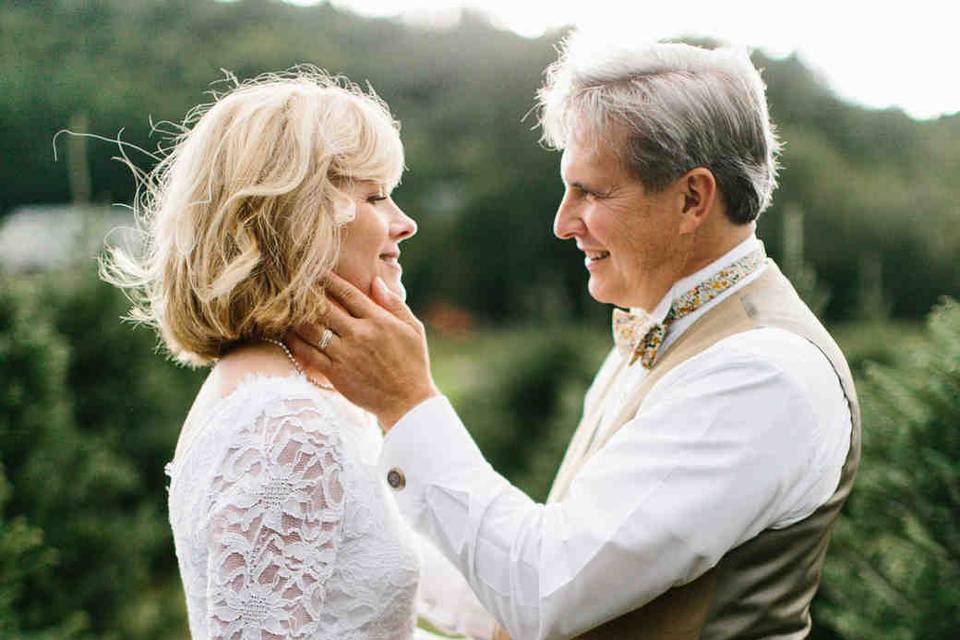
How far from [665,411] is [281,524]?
88 centimetres

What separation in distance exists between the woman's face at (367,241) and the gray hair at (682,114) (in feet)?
1.87

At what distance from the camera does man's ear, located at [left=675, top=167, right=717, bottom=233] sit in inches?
89.3

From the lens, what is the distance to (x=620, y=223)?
237 centimetres

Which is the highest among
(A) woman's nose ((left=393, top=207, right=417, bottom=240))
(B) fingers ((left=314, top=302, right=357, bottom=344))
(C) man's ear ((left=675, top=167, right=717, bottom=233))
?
(A) woman's nose ((left=393, top=207, right=417, bottom=240))

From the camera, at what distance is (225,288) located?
2059mm

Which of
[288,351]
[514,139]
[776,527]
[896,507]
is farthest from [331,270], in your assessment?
[514,139]

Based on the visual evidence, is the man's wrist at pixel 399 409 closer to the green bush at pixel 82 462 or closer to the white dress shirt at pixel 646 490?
the white dress shirt at pixel 646 490

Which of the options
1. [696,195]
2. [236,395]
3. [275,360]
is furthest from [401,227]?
[696,195]

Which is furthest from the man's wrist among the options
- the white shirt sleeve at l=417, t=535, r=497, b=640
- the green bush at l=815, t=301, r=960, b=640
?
the green bush at l=815, t=301, r=960, b=640

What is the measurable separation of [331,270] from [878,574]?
80.3 inches

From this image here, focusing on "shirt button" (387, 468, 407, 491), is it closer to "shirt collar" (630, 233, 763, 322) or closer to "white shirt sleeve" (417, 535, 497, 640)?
"white shirt sleeve" (417, 535, 497, 640)

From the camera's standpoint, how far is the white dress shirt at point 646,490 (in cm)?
189

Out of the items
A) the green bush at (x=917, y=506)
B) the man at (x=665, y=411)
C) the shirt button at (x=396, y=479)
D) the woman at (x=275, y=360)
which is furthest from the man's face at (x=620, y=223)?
the green bush at (x=917, y=506)

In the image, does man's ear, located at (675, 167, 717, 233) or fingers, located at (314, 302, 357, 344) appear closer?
fingers, located at (314, 302, 357, 344)
